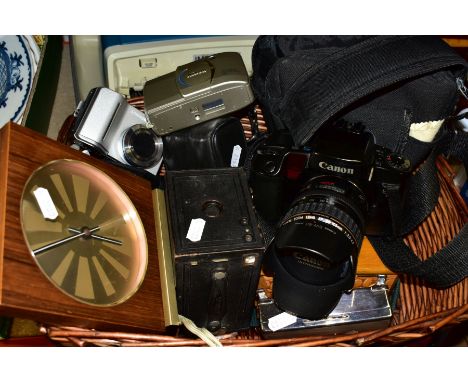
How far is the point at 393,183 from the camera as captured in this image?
31.0 inches

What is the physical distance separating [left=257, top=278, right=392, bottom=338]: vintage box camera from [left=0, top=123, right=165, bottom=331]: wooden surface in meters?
0.18

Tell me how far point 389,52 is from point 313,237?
28 centimetres

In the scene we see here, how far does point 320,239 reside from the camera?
2.29 ft

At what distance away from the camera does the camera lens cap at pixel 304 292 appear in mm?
783

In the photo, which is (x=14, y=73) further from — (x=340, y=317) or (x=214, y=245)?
(x=340, y=317)

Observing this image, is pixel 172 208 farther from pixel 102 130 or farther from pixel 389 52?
pixel 389 52

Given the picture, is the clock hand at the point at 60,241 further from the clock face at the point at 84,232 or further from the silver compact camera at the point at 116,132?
the silver compact camera at the point at 116,132

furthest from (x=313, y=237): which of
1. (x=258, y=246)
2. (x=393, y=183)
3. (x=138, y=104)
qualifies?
(x=138, y=104)

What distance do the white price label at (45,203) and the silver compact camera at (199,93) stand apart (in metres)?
0.25

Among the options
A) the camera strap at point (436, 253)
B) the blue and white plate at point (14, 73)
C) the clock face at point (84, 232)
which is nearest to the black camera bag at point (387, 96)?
the camera strap at point (436, 253)

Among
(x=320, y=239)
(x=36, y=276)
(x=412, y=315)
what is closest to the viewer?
(x=36, y=276)

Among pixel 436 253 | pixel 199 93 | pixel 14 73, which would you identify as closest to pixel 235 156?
pixel 199 93

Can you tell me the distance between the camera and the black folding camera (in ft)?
2.42

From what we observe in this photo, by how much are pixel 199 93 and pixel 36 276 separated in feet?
1.23
